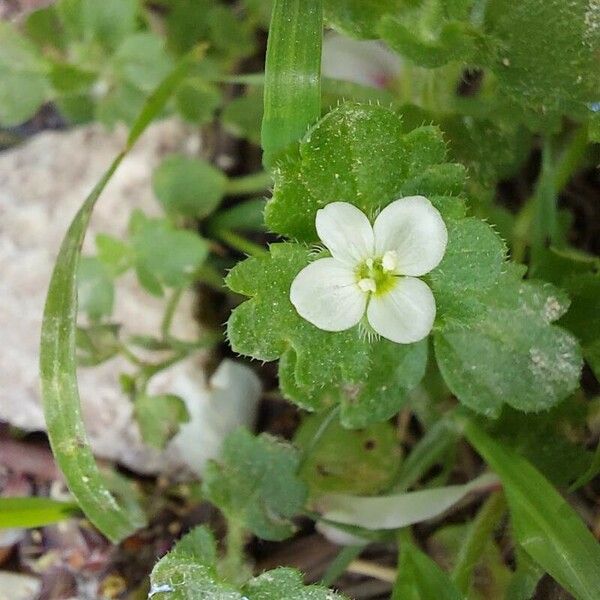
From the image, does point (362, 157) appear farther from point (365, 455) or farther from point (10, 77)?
point (10, 77)

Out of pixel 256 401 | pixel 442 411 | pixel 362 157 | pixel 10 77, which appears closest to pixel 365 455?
pixel 442 411

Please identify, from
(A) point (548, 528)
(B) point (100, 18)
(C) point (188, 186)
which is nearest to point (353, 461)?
(A) point (548, 528)

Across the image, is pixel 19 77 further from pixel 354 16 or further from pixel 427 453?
pixel 427 453

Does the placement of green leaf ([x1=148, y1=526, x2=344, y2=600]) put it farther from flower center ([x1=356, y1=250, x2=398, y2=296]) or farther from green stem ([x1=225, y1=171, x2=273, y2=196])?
green stem ([x1=225, y1=171, x2=273, y2=196])

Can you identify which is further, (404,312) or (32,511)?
(32,511)

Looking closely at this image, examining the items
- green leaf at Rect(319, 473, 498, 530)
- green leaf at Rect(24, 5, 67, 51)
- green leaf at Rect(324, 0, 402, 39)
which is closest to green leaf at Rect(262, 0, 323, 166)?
green leaf at Rect(324, 0, 402, 39)
